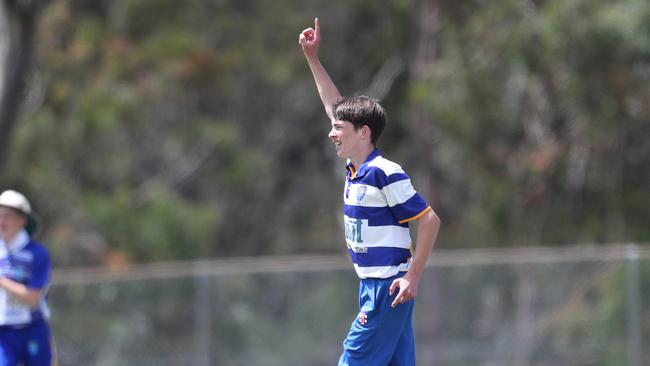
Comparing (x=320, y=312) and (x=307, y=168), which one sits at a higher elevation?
(x=307, y=168)

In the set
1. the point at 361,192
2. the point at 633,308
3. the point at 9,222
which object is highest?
the point at 361,192

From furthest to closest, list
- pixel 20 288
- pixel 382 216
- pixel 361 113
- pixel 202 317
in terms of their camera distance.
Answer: pixel 202 317 < pixel 20 288 < pixel 361 113 < pixel 382 216

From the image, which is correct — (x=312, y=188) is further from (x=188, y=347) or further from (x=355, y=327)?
(x=355, y=327)

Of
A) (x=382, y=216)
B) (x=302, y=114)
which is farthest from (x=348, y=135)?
(x=302, y=114)

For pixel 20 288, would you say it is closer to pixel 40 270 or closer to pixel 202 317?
pixel 40 270

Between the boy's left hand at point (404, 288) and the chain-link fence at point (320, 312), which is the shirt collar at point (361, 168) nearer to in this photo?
the boy's left hand at point (404, 288)

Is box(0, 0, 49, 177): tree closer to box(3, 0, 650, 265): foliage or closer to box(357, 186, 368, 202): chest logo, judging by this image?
box(3, 0, 650, 265): foliage

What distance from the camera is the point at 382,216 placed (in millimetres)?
5723

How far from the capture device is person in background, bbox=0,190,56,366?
24.7 ft

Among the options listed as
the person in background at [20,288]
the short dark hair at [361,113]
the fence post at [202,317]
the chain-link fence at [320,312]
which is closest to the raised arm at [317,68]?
the short dark hair at [361,113]

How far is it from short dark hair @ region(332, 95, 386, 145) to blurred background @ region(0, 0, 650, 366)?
6.66m

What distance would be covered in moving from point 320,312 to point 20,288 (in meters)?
6.23

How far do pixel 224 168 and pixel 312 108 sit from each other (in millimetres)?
3344

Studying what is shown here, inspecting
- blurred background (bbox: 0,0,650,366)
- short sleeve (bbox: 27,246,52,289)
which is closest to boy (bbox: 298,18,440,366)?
short sleeve (bbox: 27,246,52,289)
